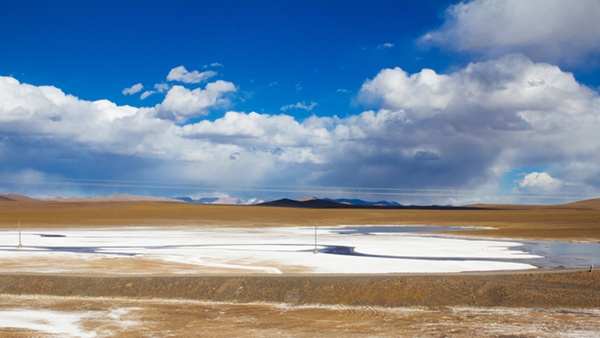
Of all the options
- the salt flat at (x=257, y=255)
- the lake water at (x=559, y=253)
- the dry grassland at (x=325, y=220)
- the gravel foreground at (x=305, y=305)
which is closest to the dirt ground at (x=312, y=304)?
the gravel foreground at (x=305, y=305)

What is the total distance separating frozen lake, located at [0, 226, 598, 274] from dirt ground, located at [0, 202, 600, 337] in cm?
353

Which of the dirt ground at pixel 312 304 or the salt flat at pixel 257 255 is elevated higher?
the salt flat at pixel 257 255

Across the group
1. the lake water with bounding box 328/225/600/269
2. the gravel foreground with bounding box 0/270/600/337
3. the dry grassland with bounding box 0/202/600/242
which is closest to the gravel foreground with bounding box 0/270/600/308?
the gravel foreground with bounding box 0/270/600/337

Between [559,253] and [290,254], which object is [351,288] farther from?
[559,253]

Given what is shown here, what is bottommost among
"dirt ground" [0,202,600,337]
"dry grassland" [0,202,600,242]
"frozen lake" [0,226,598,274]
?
"dirt ground" [0,202,600,337]

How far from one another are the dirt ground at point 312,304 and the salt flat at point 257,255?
3.16 m

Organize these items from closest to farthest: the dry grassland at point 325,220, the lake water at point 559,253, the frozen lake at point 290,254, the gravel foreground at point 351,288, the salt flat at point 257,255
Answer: the gravel foreground at point 351,288, the salt flat at point 257,255, the frozen lake at point 290,254, the lake water at point 559,253, the dry grassland at point 325,220

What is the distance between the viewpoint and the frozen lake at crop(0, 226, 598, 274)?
2792 cm

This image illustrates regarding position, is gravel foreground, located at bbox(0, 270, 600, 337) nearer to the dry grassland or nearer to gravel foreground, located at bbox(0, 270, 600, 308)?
gravel foreground, located at bbox(0, 270, 600, 308)

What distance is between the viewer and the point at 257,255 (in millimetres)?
32844

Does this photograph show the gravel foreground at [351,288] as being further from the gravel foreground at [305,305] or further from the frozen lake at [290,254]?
the frozen lake at [290,254]

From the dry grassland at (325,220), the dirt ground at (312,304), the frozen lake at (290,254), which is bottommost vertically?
the dirt ground at (312,304)

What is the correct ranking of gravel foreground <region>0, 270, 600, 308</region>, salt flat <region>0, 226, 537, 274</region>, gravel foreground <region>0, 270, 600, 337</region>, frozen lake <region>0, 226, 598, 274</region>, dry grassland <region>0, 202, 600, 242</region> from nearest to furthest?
gravel foreground <region>0, 270, 600, 337</region> < gravel foreground <region>0, 270, 600, 308</region> < salt flat <region>0, 226, 537, 274</region> < frozen lake <region>0, 226, 598, 274</region> < dry grassland <region>0, 202, 600, 242</region>

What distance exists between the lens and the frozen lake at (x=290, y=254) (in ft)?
91.6
